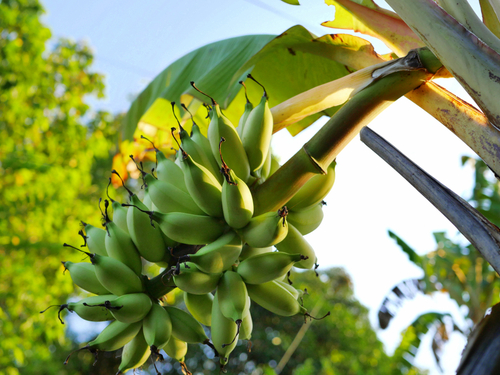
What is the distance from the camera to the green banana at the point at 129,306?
51cm

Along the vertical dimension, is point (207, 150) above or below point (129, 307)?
above

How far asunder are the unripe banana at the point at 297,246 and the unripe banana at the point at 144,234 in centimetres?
20

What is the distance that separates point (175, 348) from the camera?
624 mm

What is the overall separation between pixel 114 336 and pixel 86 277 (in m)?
0.11

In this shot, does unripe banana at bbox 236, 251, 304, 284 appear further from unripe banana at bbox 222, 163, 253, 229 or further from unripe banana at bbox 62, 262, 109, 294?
unripe banana at bbox 62, 262, 109, 294

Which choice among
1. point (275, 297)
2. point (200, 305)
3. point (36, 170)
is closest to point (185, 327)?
point (200, 305)

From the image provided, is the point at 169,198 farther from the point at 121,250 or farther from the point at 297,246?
the point at 297,246

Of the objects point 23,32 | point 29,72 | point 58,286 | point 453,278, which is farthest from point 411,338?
point 23,32

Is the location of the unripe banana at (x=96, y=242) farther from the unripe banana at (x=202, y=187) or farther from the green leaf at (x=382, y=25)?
the green leaf at (x=382, y=25)

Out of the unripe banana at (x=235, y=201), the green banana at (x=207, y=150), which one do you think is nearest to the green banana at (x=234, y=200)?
the unripe banana at (x=235, y=201)

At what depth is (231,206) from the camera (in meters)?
0.50

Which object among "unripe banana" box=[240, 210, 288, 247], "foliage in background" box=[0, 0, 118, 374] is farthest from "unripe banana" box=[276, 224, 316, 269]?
"foliage in background" box=[0, 0, 118, 374]

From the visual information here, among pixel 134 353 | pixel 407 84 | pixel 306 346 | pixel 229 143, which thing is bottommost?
pixel 306 346

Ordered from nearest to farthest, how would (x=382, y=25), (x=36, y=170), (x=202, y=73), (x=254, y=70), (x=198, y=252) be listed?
(x=198, y=252) → (x=382, y=25) → (x=254, y=70) → (x=202, y=73) → (x=36, y=170)
